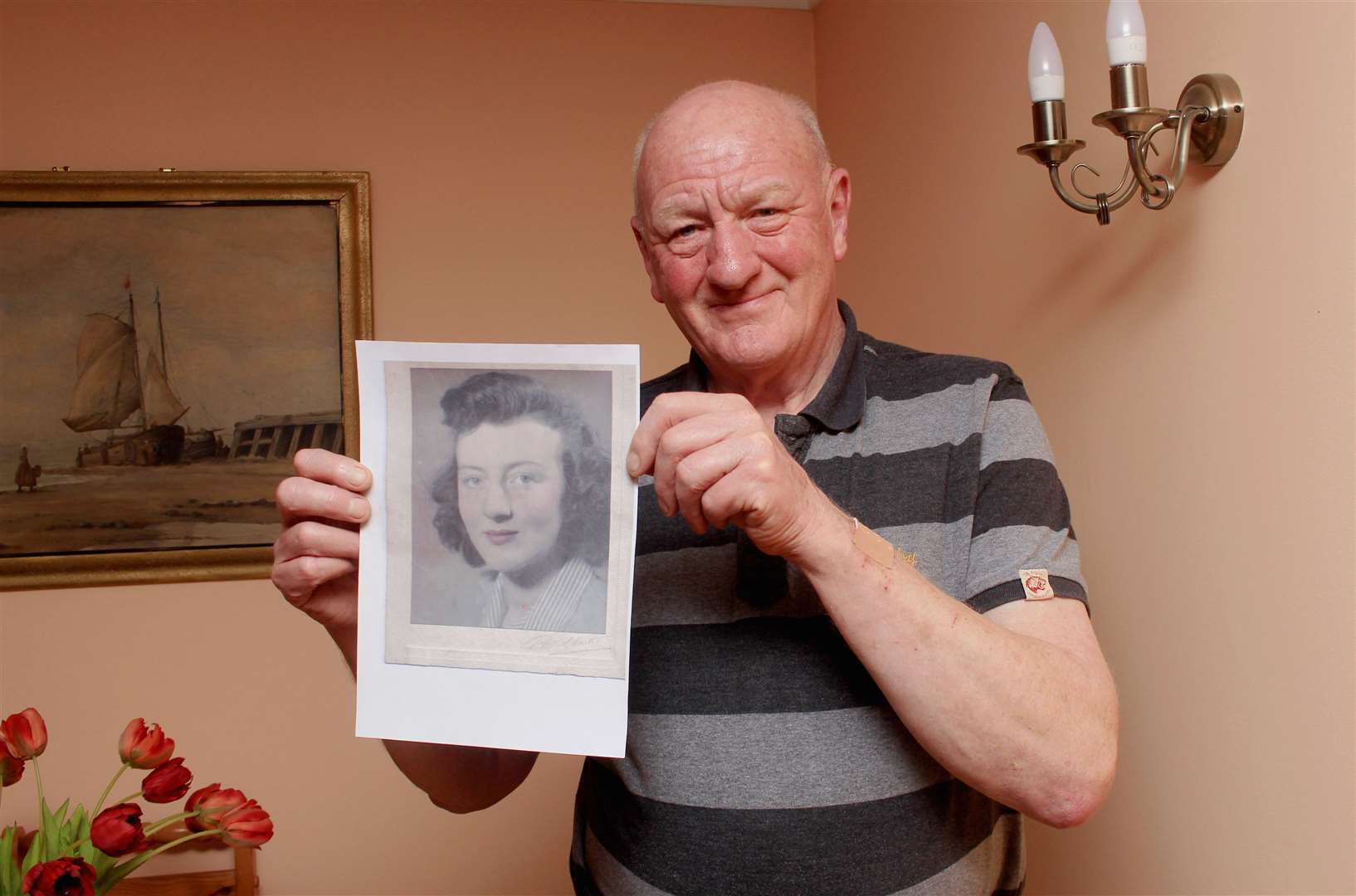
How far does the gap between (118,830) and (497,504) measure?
372 mm

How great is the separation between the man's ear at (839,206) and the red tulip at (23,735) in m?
0.90

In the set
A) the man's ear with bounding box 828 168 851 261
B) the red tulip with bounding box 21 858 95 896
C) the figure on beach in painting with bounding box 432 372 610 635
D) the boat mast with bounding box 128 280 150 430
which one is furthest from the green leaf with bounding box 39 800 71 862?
the boat mast with bounding box 128 280 150 430

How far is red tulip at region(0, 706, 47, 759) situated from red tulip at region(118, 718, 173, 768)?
61 mm

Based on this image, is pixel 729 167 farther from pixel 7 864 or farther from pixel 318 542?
pixel 7 864

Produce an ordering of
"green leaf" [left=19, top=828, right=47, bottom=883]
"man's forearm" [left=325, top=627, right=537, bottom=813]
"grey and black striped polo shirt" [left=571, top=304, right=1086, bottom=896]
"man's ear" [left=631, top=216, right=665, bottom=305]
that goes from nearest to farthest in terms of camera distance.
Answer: "green leaf" [left=19, top=828, right=47, bottom=883]
"grey and black striped polo shirt" [left=571, top=304, right=1086, bottom=896]
"man's forearm" [left=325, top=627, right=537, bottom=813]
"man's ear" [left=631, top=216, right=665, bottom=305]

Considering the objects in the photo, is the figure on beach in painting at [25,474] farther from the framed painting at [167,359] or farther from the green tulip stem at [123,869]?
the green tulip stem at [123,869]

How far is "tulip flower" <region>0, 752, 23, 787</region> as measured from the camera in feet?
2.69

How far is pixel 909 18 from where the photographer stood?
6.81 ft

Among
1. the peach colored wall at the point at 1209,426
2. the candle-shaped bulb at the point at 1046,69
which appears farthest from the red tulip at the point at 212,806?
the candle-shaped bulb at the point at 1046,69

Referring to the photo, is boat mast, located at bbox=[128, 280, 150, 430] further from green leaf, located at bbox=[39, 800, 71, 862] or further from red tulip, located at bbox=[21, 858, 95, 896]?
red tulip, located at bbox=[21, 858, 95, 896]

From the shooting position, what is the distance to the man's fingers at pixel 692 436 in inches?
30.4

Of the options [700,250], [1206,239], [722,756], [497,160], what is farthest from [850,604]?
[497,160]

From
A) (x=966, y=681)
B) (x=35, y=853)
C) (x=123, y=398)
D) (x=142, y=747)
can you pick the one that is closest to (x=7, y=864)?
(x=35, y=853)

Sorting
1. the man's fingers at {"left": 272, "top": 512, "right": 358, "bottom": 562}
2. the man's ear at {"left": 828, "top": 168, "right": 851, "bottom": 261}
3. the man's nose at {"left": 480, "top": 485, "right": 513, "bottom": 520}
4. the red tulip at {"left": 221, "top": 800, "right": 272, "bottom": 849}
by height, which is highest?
the man's ear at {"left": 828, "top": 168, "right": 851, "bottom": 261}
